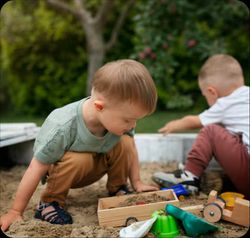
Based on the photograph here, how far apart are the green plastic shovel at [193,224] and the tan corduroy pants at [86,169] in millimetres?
406

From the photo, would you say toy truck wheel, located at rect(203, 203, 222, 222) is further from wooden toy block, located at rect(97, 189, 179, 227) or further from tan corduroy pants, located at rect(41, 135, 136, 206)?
tan corduroy pants, located at rect(41, 135, 136, 206)

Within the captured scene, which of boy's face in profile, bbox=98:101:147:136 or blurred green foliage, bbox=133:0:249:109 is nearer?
boy's face in profile, bbox=98:101:147:136

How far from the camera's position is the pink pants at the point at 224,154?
1825 millimetres

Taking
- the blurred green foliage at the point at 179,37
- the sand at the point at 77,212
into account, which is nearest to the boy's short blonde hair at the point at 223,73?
the sand at the point at 77,212

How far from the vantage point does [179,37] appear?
169 inches

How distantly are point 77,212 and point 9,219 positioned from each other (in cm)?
28

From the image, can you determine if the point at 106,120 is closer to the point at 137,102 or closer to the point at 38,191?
the point at 137,102

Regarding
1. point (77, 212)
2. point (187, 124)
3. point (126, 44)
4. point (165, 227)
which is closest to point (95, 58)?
point (126, 44)

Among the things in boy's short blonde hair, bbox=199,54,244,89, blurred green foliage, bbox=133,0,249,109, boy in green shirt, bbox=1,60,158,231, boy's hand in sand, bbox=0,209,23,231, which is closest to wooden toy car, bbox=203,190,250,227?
boy in green shirt, bbox=1,60,158,231

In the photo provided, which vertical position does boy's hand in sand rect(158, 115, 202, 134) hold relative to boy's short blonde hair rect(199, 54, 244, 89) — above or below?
below

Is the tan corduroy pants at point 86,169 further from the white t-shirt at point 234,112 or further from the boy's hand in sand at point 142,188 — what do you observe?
the white t-shirt at point 234,112

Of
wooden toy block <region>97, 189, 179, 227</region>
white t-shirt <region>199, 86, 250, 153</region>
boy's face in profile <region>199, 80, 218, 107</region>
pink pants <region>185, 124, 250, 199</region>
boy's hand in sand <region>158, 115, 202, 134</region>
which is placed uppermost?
boy's face in profile <region>199, 80, 218, 107</region>

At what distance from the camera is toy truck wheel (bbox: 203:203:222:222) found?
4.70ft

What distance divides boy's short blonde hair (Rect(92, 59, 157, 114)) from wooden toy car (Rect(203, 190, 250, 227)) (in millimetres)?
391
